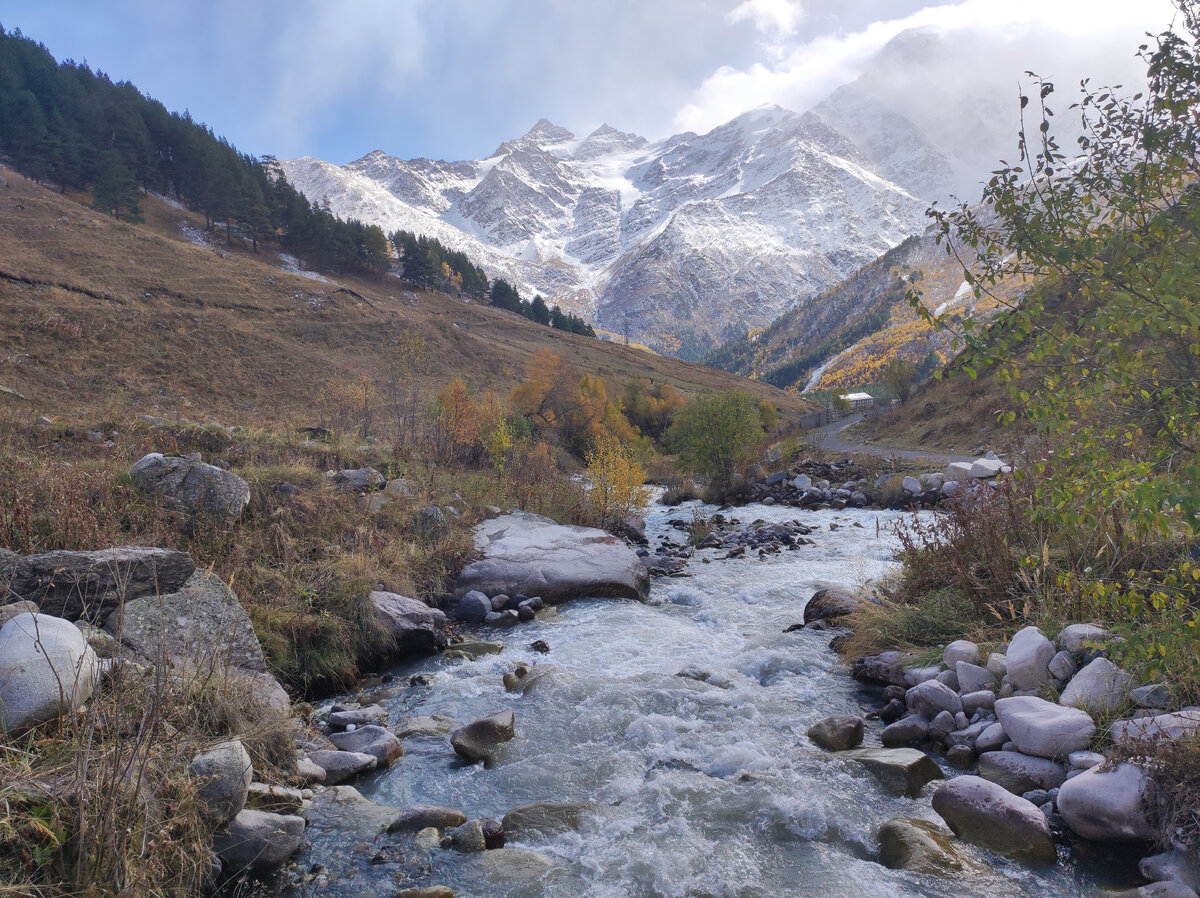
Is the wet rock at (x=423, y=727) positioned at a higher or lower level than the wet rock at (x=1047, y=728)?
lower

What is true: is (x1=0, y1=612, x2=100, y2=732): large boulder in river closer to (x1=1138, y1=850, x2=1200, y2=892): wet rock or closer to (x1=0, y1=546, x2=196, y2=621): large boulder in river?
(x1=0, y1=546, x2=196, y2=621): large boulder in river

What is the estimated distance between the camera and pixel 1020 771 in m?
5.62

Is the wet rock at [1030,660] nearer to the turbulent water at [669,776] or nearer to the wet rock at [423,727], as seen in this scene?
the turbulent water at [669,776]

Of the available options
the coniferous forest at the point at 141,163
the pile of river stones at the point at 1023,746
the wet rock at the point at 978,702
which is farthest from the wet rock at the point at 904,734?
the coniferous forest at the point at 141,163

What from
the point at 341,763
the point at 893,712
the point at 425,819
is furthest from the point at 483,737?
the point at 893,712

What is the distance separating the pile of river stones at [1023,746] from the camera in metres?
4.71

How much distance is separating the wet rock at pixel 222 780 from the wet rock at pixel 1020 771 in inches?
244

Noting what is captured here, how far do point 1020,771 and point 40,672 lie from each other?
7733 millimetres

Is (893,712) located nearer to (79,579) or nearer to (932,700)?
(932,700)

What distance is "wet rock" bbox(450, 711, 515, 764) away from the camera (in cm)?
677

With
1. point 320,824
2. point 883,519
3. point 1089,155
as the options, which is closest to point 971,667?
point 1089,155

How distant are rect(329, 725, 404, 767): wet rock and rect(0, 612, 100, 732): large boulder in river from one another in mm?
2661

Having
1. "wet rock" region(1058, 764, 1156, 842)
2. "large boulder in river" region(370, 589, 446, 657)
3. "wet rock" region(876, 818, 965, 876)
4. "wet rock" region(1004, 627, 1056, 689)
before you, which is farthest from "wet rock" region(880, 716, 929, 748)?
"large boulder in river" region(370, 589, 446, 657)

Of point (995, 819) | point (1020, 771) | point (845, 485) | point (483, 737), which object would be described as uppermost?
point (845, 485)
